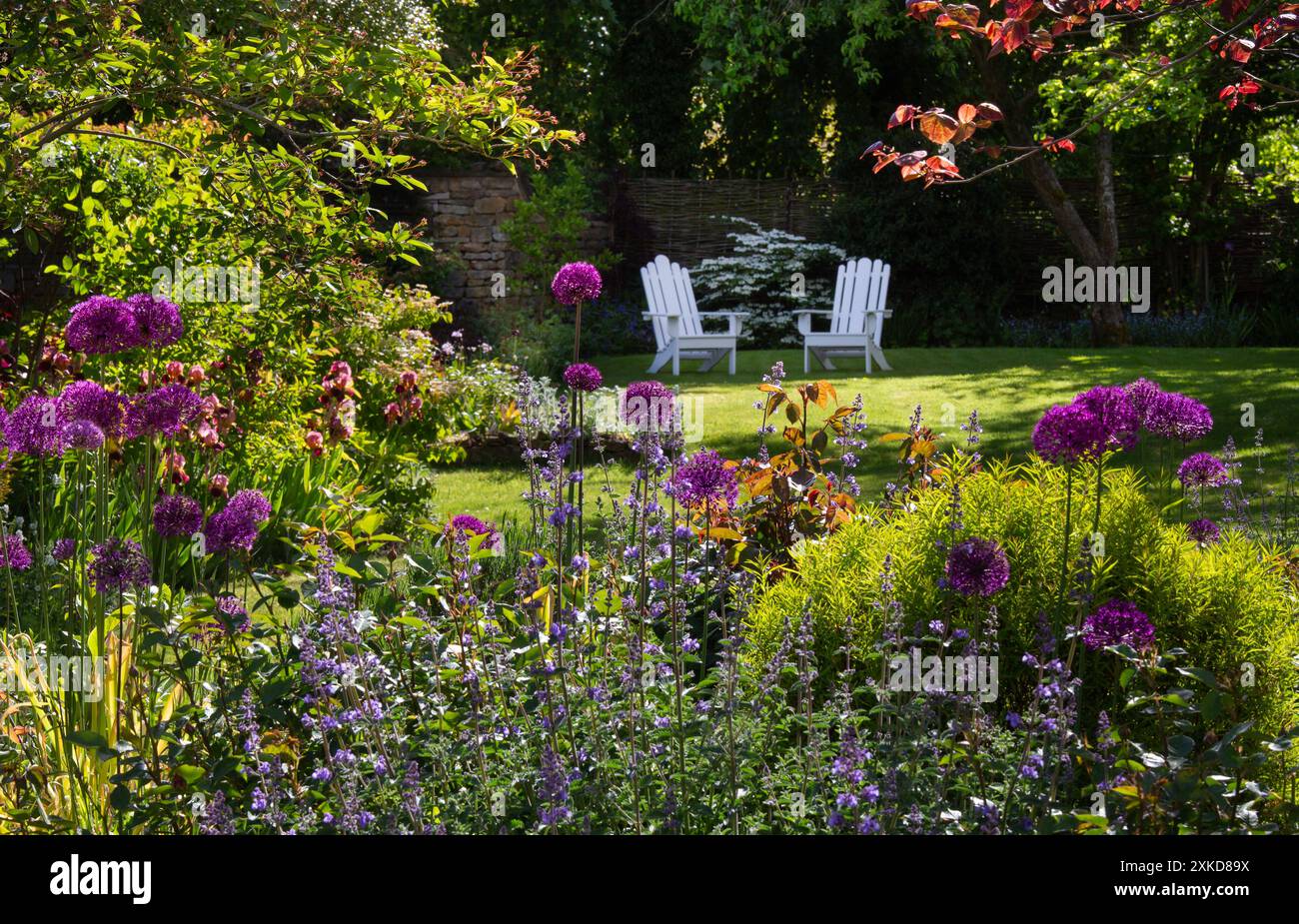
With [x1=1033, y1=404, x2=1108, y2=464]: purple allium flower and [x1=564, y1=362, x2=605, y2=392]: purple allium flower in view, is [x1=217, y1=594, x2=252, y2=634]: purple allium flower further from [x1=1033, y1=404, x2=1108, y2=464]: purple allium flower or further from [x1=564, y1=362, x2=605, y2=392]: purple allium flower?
[x1=1033, y1=404, x2=1108, y2=464]: purple allium flower

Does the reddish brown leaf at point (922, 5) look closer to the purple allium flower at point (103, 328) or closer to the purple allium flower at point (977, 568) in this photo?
the purple allium flower at point (977, 568)

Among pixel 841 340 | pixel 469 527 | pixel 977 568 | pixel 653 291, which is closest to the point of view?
pixel 977 568

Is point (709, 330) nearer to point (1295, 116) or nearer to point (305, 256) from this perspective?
point (1295, 116)

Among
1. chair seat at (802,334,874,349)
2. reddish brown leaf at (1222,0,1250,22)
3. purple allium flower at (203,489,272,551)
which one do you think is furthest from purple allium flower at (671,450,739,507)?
chair seat at (802,334,874,349)

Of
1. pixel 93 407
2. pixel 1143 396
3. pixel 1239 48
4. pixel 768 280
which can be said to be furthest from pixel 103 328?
pixel 768 280

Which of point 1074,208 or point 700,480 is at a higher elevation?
point 1074,208

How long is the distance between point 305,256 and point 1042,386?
6.98 metres

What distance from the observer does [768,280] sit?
44.8ft

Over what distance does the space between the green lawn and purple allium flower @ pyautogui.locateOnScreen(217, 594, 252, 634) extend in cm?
332

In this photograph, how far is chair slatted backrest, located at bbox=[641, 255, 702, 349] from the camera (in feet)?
36.6

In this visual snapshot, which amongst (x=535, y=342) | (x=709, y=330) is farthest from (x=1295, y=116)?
(x=535, y=342)

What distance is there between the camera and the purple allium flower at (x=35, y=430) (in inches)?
89.2

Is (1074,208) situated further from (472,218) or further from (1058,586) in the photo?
(1058,586)

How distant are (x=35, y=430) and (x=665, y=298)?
30.5 ft
